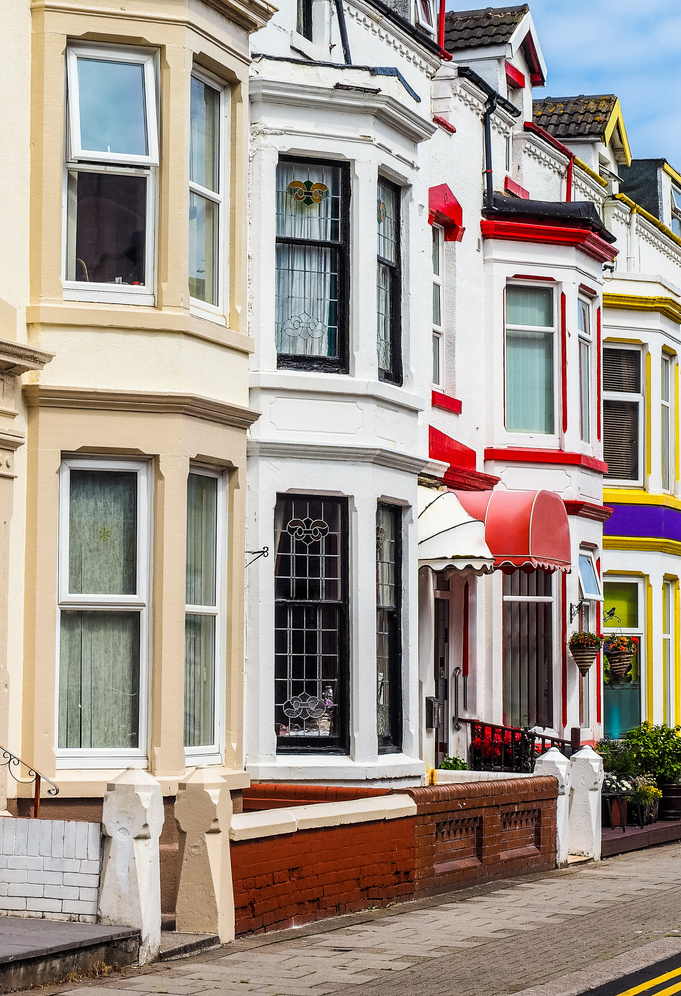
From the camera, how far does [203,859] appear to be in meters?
10.2

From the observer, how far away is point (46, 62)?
1142 cm

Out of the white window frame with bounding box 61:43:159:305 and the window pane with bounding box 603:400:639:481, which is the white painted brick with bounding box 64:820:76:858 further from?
the window pane with bounding box 603:400:639:481

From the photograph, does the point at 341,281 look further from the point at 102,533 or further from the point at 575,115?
the point at 575,115

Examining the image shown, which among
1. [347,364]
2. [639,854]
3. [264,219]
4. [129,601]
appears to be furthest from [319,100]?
[639,854]

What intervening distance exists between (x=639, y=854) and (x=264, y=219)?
27.5ft

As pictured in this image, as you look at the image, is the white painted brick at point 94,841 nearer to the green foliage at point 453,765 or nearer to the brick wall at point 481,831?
the brick wall at point 481,831

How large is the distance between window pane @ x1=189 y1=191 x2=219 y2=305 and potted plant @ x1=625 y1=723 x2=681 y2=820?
1006 centimetres

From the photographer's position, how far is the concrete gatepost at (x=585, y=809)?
16.5 meters

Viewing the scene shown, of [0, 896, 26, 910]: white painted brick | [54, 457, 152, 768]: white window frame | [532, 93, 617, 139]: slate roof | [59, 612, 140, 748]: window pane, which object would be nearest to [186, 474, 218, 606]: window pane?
[54, 457, 152, 768]: white window frame

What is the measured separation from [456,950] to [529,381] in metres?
10.6

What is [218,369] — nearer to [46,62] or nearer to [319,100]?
[46,62]

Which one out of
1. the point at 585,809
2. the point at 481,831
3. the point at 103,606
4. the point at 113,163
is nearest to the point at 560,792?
the point at 585,809

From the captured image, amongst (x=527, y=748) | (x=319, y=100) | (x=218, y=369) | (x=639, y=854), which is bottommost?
(x=639, y=854)

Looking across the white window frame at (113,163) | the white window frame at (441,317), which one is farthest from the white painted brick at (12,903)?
the white window frame at (441,317)
